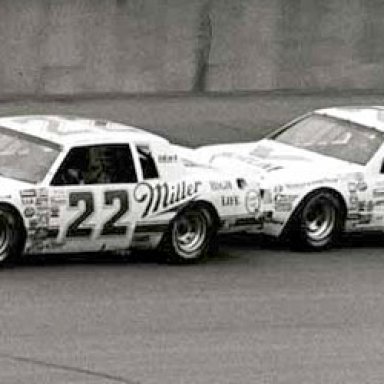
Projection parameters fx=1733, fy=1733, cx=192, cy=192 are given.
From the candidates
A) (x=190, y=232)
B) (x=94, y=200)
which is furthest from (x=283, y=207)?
(x=94, y=200)

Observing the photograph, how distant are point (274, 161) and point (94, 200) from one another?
3040 mm

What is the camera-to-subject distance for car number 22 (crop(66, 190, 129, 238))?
16.0 meters

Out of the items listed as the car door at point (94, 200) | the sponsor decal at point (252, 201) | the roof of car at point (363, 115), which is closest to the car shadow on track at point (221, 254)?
the car door at point (94, 200)

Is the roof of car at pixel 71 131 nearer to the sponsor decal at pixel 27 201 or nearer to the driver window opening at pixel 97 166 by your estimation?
the driver window opening at pixel 97 166

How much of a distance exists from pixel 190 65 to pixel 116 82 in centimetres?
114

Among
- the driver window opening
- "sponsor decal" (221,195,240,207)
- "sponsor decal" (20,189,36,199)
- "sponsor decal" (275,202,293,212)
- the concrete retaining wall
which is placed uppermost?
the concrete retaining wall

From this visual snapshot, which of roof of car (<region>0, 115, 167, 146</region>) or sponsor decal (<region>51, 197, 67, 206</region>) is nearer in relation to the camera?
sponsor decal (<region>51, 197, 67, 206</region>)

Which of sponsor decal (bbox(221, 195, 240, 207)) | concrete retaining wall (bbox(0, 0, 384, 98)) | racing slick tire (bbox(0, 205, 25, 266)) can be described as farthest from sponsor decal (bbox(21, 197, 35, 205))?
concrete retaining wall (bbox(0, 0, 384, 98))

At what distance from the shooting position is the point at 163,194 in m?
16.6

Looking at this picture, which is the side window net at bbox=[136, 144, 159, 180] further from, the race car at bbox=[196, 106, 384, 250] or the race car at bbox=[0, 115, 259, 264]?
the race car at bbox=[196, 106, 384, 250]

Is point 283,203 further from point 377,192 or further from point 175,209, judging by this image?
point 175,209

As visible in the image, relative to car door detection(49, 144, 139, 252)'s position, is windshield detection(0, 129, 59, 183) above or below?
above

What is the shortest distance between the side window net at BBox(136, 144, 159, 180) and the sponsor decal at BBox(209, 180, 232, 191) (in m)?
0.60

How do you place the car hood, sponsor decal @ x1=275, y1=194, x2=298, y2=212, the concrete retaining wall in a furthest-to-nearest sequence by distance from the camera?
the concrete retaining wall → the car hood → sponsor decal @ x1=275, y1=194, x2=298, y2=212
